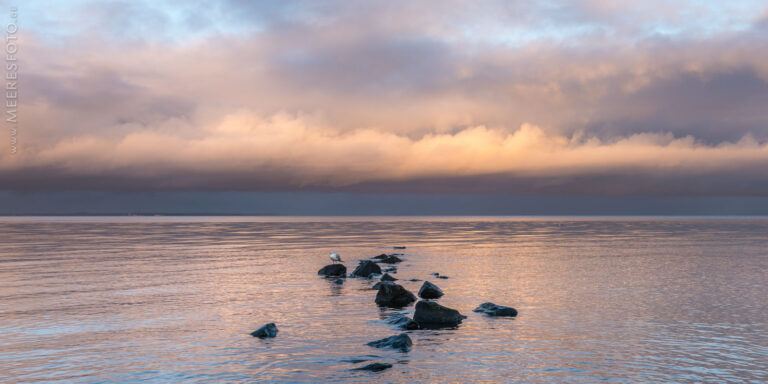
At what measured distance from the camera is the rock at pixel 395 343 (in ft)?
71.7

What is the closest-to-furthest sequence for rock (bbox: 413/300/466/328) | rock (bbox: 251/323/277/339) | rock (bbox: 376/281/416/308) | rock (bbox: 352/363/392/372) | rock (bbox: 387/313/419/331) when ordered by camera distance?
rock (bbox: 352/363/392/372), rock (bbox: 251/323/277/339), rock (bbox: 387/313/419/331), rock (bbox: 413/300/466/328), rock (bbox: 376/281/416/308)

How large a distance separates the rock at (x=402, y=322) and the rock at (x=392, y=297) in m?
4.15

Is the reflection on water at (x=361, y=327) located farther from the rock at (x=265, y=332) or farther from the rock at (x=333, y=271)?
the rock at (x=333, y=271)

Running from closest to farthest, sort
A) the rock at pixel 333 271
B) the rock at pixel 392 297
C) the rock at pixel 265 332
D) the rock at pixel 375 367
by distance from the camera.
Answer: the rock at pixel 375 367 → the rock at pixel 265 332 → the rock at pixel 392 297 → the rock at pixel 333 271

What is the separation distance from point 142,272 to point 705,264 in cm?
5496

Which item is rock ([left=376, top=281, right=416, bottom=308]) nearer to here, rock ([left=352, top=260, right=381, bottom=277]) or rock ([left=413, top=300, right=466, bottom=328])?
rock ([left=413, top=300, right=466, bottom=328])

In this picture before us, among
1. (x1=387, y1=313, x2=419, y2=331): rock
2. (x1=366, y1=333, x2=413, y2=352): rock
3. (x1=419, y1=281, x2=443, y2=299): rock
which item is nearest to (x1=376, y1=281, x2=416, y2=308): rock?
(x1=419, y1=281, x2=443, y2=299): rock

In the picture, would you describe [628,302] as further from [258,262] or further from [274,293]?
[258,262]

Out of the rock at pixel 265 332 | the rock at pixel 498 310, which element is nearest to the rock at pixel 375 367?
the rock at pixel 265 332

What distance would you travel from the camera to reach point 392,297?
3269 centimetres

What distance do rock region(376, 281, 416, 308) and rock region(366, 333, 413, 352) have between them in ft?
32.3

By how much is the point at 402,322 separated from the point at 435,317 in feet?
5.60

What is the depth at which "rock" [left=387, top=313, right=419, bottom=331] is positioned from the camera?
26172 mm

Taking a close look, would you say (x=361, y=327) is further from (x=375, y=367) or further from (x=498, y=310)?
(x=498, y=310)
